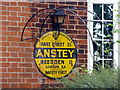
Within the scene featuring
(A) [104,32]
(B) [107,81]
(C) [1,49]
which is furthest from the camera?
(A) [104,32]

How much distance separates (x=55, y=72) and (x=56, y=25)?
0.86 meters

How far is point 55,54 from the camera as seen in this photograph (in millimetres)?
6559

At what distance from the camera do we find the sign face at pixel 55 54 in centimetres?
653

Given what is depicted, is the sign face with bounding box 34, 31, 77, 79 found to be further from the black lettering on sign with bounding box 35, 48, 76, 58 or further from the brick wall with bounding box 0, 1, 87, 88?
the brick wall with bounding box 0, 1, 87, 88

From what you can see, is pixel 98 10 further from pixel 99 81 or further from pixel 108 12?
pixel 99 81

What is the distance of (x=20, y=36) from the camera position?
6430 mm

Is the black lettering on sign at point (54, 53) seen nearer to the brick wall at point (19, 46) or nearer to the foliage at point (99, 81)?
the brick wall at point (19, 46)

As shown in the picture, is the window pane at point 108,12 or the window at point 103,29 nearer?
the window at point 103,29

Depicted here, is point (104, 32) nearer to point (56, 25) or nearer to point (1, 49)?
point (56, 25)

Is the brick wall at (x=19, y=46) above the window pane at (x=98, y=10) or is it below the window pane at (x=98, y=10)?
below

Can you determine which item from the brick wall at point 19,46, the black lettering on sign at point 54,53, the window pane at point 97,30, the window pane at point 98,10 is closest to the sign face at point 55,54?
the black lettering on sign at point 54,53

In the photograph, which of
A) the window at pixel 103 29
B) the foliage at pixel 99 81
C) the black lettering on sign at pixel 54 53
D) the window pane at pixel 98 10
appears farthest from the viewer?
the window pane at pixel 98 10

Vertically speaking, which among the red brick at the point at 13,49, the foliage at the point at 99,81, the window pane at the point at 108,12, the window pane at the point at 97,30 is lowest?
the foliage at the point at 99,81

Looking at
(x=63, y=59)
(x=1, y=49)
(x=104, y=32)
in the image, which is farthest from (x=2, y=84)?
(x=104, y=32)
